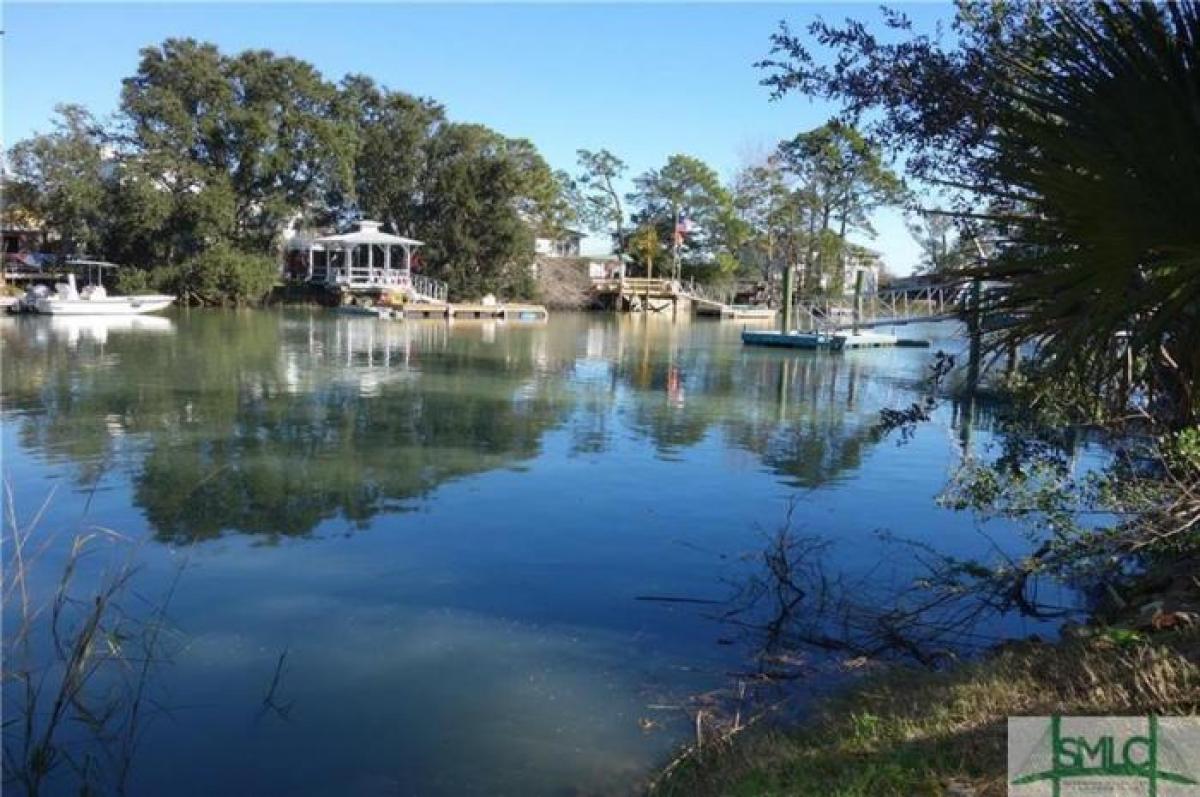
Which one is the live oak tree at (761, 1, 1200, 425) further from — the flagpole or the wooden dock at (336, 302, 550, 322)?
the flagpole

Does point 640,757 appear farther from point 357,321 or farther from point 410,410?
point 357,321

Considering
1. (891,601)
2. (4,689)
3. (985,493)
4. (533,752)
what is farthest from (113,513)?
(985,493)

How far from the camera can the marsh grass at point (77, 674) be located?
14.8ft

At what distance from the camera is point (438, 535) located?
8.73m

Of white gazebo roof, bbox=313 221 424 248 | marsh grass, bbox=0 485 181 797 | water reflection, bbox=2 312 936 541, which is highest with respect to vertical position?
white gazebo roof, bbox=313 221 424 248

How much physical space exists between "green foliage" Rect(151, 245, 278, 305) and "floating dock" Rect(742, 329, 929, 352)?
959 inches

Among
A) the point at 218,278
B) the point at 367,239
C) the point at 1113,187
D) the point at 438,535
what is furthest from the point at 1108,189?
the point at 218,278

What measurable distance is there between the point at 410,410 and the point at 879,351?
2057 cm

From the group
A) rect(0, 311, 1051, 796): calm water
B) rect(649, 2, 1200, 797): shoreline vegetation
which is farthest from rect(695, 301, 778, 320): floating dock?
rect(649, 2, 1200, 797): shoreline vegetation

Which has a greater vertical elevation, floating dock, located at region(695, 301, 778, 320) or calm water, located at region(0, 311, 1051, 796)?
floating dock, located at region(695, 301, 778, 320)

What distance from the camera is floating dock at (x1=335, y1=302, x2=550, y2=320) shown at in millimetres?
42406

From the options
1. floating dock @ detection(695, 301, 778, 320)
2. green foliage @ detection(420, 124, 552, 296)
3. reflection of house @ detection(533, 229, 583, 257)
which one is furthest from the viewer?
reflection of house @ detection(533, 229, 583, 257)

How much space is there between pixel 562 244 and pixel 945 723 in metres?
67.2

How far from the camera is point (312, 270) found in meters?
53.3
